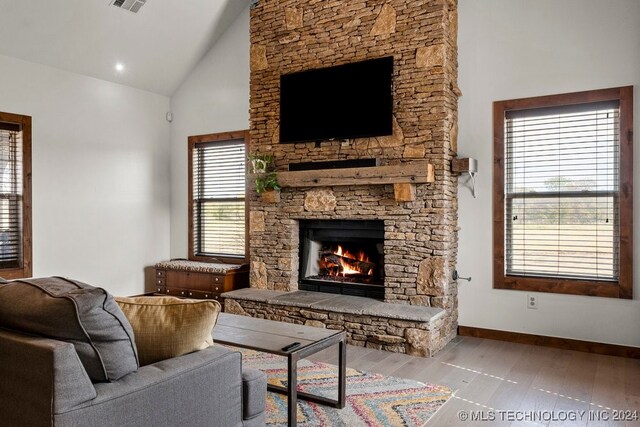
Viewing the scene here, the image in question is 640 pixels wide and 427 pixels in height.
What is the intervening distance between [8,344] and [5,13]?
4.36 m

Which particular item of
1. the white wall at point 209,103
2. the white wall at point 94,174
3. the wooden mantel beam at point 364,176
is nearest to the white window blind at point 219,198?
the white wall at point 209,103

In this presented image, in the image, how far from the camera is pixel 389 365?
3928 mm

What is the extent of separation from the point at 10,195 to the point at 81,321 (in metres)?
4.41

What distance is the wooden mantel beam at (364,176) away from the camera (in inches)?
176

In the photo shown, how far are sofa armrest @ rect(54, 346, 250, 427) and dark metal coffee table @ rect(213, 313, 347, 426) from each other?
461 mm

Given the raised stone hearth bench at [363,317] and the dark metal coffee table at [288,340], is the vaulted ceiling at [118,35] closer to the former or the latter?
the raised stone hearth bench at [363,317]

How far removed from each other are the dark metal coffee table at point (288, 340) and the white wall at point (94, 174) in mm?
3299

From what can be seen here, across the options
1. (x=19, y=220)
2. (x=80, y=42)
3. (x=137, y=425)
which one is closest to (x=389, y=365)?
(x=137, y=425)

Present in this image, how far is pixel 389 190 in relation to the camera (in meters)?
4.77

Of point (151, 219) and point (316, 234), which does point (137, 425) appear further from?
point (151, 219)

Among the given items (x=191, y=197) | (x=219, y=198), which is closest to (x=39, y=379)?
(x=219, y=198)

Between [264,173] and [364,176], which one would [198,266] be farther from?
[364,176]

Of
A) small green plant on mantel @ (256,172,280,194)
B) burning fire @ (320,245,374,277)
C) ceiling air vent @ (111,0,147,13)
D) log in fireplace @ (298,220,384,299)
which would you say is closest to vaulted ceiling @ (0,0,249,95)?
ceiling air vent @ (111,0,147,13)

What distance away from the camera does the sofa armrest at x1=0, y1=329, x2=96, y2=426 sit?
151 cm
